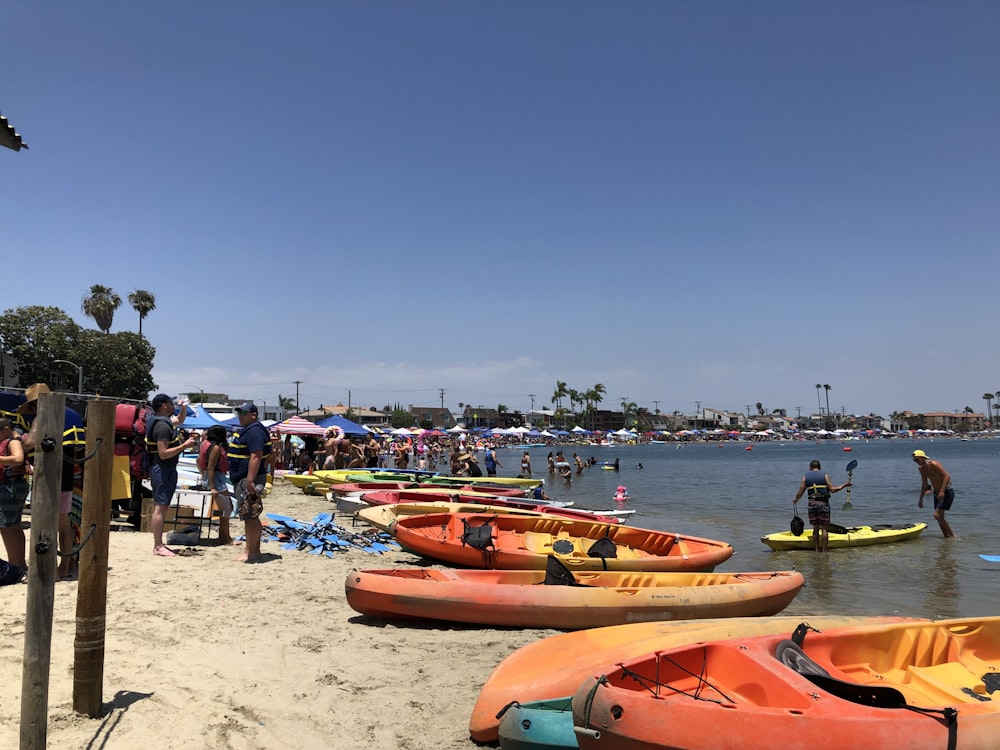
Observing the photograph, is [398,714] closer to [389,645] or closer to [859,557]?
[389,645]

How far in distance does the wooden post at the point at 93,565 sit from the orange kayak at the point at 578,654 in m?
2.18

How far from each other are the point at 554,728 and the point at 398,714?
1.20m

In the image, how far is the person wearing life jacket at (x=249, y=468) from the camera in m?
7.57

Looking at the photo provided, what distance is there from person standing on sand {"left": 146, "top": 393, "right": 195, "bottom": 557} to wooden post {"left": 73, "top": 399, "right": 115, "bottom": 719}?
3858 millimetres

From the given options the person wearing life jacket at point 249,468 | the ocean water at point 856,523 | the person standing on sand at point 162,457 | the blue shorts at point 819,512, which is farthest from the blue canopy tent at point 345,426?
the person standing on sand at point 162,457

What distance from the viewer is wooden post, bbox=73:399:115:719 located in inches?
141

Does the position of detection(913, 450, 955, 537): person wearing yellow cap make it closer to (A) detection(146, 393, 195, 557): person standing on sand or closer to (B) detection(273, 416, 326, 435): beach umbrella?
(A) detection(146, 393, 195, 557): person standing on sand

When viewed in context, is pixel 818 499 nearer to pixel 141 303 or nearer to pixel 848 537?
pixel 848 537

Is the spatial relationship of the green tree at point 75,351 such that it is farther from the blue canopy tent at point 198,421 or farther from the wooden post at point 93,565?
the wooden post at point 93,565

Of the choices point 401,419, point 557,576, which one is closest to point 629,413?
point 401,419

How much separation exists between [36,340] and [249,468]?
138 ft

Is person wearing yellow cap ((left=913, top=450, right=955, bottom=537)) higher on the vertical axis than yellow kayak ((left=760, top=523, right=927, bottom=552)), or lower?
higher

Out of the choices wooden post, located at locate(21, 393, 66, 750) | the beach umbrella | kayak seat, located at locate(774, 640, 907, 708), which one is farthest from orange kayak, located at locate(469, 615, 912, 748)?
the beach umbrella

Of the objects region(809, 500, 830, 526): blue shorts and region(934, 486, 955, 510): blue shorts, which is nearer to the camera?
region(809, 500, 830, 526): blue shorts
